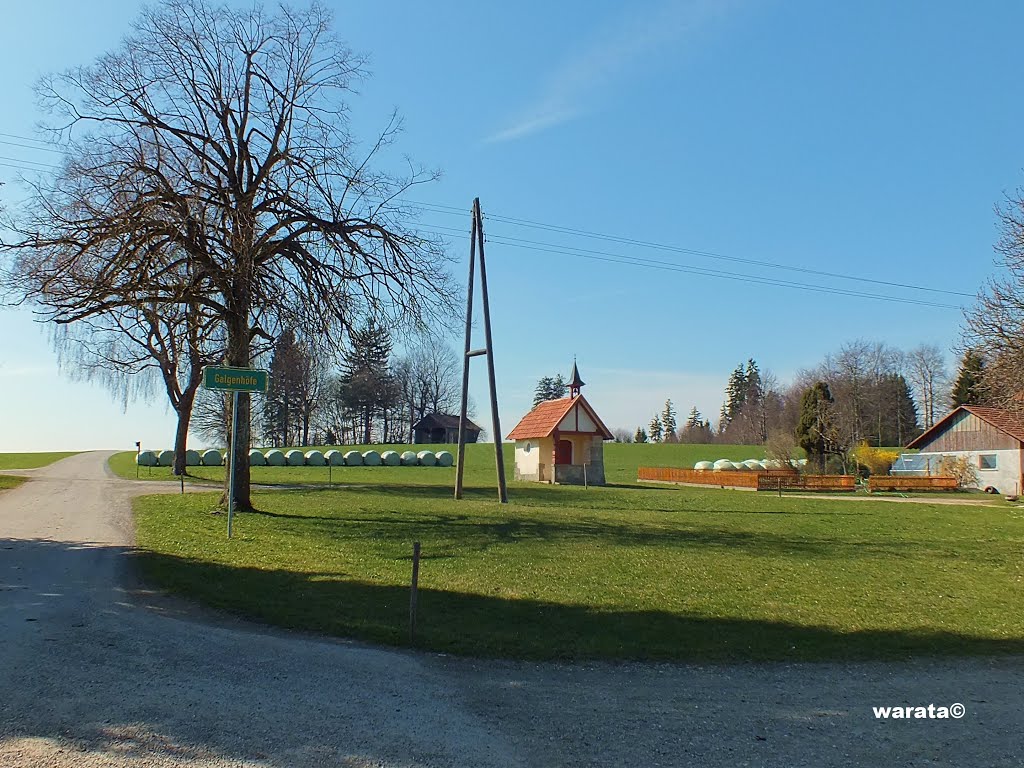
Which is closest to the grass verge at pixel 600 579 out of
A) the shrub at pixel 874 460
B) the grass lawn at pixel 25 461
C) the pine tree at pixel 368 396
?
the shrub at pixel 874 460

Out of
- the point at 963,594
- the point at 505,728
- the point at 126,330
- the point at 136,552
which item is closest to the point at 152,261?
the point at 126,330

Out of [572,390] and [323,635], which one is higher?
[572,390]

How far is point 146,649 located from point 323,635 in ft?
6.43

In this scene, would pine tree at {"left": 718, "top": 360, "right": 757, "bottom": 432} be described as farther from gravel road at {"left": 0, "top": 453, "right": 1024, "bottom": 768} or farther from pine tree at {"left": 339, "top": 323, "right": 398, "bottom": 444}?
gravel road at {"left": 0, "top": 453, "right": 1024, "bottom": 768}

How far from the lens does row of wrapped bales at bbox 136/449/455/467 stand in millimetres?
49062

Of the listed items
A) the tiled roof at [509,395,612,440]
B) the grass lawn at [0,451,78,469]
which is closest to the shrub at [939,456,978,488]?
the tiled roof at [509,395,612,440]

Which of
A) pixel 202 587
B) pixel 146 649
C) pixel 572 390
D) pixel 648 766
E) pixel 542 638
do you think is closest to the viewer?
pixel 648 766

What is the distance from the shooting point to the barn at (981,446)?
44.9 m

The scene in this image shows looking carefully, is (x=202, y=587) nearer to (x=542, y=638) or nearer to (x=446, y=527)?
(x=542, y=638)

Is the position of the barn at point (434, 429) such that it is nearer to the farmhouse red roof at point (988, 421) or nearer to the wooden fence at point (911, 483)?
the farmhouse red roof at point (988, 421)

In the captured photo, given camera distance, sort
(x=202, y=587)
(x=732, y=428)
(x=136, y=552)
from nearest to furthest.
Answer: (x=202, y=587) → (x=136, y=552) → (x=732, y=428)

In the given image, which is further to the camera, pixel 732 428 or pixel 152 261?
pixel 732 428

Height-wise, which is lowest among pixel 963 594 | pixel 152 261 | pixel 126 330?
pixel 963 594

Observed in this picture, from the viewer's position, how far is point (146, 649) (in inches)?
296
